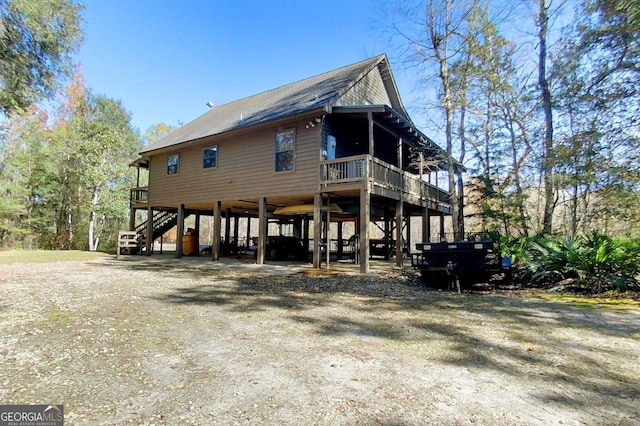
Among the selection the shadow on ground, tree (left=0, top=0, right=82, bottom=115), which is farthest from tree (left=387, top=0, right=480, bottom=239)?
tree (left=0, top=0, right=82, bottom=115)

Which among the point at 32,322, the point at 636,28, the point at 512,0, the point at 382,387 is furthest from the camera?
the point at 512,0

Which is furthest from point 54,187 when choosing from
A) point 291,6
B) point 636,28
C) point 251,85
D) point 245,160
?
point 636,28

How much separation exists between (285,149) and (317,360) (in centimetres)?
965

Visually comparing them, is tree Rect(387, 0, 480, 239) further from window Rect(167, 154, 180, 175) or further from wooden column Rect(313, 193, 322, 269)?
window Rect(167, 154, 180, 175)

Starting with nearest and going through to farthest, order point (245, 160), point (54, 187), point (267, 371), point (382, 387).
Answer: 1. point (382, 387)
2. point (267, 371)
3. point (245, 160)
4. point (54, 187)

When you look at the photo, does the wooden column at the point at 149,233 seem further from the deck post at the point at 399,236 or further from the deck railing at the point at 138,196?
the deck post at the point at 399,236

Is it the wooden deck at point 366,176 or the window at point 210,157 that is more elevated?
the window at point 210,157

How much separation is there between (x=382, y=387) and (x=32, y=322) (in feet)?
15.6

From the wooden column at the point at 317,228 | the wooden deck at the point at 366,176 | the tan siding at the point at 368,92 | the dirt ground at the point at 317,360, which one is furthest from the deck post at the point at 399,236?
the dirt ground at the point at 317,360

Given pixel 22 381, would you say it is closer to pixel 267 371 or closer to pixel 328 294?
pixel 267 371

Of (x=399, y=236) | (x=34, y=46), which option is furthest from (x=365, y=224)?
(x=34, y=46)

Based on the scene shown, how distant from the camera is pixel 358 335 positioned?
411 centimetres

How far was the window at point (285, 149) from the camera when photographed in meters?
11.8

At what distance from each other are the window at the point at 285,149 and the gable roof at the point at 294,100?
2.41 ft
